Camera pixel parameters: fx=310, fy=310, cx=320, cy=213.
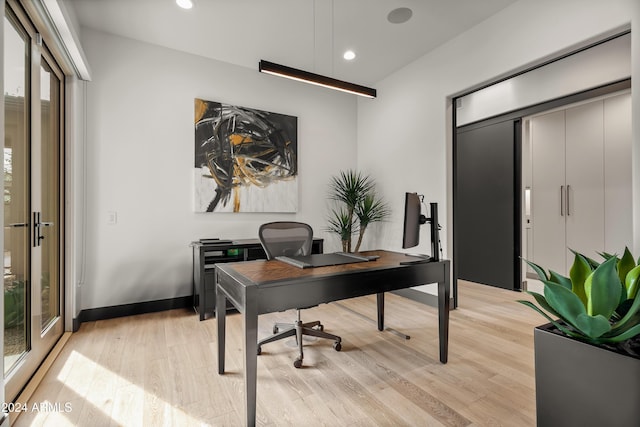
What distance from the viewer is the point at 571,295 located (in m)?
0.95

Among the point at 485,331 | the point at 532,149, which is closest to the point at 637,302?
the point at 485,331

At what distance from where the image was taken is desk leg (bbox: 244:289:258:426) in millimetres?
1532

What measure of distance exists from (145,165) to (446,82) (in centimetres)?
353

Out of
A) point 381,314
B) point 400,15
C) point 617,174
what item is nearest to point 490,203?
point 617,174

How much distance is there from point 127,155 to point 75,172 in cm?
55

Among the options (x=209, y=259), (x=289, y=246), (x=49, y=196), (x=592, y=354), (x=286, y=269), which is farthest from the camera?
(x=209, y=259)

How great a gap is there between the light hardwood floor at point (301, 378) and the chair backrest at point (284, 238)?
78cm

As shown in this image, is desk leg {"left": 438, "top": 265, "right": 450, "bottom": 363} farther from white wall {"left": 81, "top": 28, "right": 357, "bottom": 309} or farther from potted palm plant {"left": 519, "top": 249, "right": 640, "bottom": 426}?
white wall {"left": 81, "top": 28, "right": 357, "bottom": 309}

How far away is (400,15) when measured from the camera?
305 cm

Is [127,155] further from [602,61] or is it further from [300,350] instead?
[602,61]

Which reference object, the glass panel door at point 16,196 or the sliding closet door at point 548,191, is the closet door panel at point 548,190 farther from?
the glass panel door at point 16,196

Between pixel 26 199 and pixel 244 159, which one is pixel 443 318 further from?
pixel 26 199

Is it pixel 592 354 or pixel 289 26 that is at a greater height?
pixel 289 26

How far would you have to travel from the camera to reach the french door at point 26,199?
1.88 m
